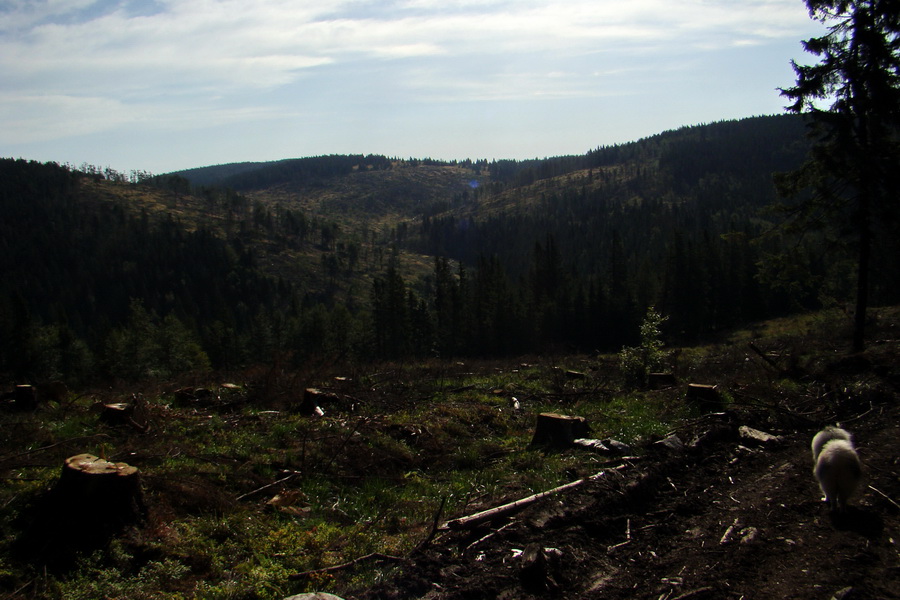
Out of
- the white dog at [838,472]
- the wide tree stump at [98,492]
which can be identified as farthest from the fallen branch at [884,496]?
the wide tree stump at [98,492]

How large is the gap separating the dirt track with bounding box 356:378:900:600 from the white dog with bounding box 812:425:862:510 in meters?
0.20

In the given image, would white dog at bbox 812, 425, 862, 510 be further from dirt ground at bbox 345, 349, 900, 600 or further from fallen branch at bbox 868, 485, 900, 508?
fallen branch at bbox 868, 485, 900, 508

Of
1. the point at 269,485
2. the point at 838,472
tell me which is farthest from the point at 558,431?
the point at 269,485

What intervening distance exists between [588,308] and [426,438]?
60341mm

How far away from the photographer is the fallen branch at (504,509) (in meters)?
5.82

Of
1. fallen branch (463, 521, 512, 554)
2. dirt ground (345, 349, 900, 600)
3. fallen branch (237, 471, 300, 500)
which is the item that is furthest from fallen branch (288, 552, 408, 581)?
fallen branch (237, 471, 300, 500)

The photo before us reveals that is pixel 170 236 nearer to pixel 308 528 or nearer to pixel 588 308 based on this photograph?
pixel 588 308

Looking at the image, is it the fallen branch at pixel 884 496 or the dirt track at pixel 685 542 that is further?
the fallen branch at pixel 884 496

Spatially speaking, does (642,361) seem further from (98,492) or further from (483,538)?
(98,492)

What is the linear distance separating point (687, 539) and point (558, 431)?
4.23 m

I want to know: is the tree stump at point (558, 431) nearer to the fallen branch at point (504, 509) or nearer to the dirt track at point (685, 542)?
the dirt track at point (685, 542)

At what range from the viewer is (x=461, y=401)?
14.6 metres

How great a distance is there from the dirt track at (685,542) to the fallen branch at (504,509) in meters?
0.10

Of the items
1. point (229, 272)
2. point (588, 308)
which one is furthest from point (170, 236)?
point (588, 308)
